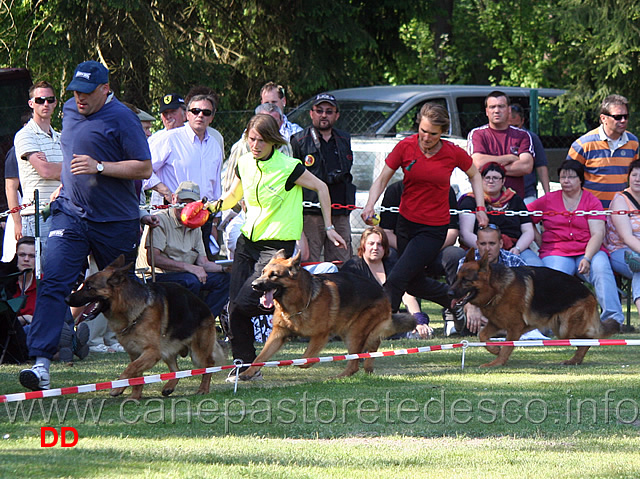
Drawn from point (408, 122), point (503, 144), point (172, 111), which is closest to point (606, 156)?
point (503, 144)

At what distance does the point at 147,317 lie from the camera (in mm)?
6840

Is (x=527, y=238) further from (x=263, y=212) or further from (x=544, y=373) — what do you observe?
(x=263, y=212)

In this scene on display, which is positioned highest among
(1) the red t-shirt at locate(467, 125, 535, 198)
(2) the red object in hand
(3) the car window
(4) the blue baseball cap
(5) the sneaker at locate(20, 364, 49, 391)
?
(4) the blue baseball cap

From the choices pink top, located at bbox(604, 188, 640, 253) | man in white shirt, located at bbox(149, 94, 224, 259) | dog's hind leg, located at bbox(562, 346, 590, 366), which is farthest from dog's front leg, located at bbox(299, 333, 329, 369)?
pink top, located at bbox(604, 188, 640, 253)

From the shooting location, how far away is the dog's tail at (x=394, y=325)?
8.28m

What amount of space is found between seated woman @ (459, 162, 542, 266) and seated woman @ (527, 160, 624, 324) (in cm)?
18

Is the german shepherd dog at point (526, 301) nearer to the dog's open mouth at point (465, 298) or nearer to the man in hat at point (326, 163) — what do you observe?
the dog's open mouth at point (465, 298)

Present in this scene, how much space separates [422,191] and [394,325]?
4.20ft

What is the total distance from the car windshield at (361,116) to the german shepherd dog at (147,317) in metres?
7.69

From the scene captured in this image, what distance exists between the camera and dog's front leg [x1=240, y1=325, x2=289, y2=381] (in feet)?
25.1

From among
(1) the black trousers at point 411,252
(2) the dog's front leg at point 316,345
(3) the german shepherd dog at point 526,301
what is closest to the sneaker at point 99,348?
(2) the dog's front leg at point 316,345

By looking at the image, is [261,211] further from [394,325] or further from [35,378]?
[35,378]

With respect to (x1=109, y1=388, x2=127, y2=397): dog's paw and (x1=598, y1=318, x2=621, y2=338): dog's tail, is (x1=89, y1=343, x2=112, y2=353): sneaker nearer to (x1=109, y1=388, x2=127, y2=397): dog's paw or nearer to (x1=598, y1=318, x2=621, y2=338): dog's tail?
(x1=109, y1=388, x2=127, y2=397): dog's paw

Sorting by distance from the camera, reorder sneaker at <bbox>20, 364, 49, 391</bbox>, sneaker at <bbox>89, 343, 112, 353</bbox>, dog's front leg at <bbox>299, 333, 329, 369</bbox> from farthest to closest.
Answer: sneaker at <bbox>89, 343, 112, 353</bbox> → dog's front leg at <bbox>299, 333, 329, 369</bbox> → sneaker at <bbox>20, 364, 49, 391</bbox>
